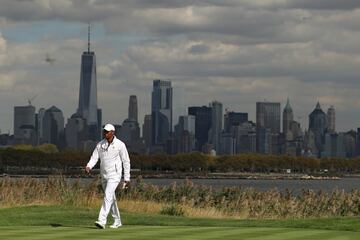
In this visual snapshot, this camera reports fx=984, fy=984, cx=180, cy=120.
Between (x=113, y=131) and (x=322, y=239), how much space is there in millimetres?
5819

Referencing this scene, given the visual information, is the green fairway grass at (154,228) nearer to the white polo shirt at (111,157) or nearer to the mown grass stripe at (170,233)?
the mown grass stripe at (170,233)

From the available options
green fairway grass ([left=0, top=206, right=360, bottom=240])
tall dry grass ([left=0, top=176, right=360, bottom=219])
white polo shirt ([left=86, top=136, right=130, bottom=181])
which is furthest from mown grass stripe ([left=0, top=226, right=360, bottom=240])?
tall dry grass ([left=0, top=176, right=360, bottom=219])

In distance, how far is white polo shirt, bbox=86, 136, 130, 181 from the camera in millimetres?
23891

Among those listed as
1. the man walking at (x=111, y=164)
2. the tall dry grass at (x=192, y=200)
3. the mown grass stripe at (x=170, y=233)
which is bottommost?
the mown grass stripe at (x=170, y=233)

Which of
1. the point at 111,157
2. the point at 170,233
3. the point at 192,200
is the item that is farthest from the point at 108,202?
the point at 192,200

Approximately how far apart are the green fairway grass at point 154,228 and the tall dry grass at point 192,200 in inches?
212

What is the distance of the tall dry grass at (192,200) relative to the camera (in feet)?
119

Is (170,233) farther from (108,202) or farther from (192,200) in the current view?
(192,200)

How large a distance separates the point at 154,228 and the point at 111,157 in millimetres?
2017

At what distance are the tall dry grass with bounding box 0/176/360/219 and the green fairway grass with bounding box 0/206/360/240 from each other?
17.7ft

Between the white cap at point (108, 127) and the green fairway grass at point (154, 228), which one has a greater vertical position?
the white cap at point (108, 127)

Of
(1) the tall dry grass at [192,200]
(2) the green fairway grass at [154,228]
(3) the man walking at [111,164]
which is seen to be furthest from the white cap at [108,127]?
(1) the tall dry grass at [192,200]

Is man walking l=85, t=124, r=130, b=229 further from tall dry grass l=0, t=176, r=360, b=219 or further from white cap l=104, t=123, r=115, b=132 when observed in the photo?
tall dry grass l=0, t=176, r=360, b=219

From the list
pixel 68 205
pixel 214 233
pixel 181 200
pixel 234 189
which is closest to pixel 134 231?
pixel 214 233
